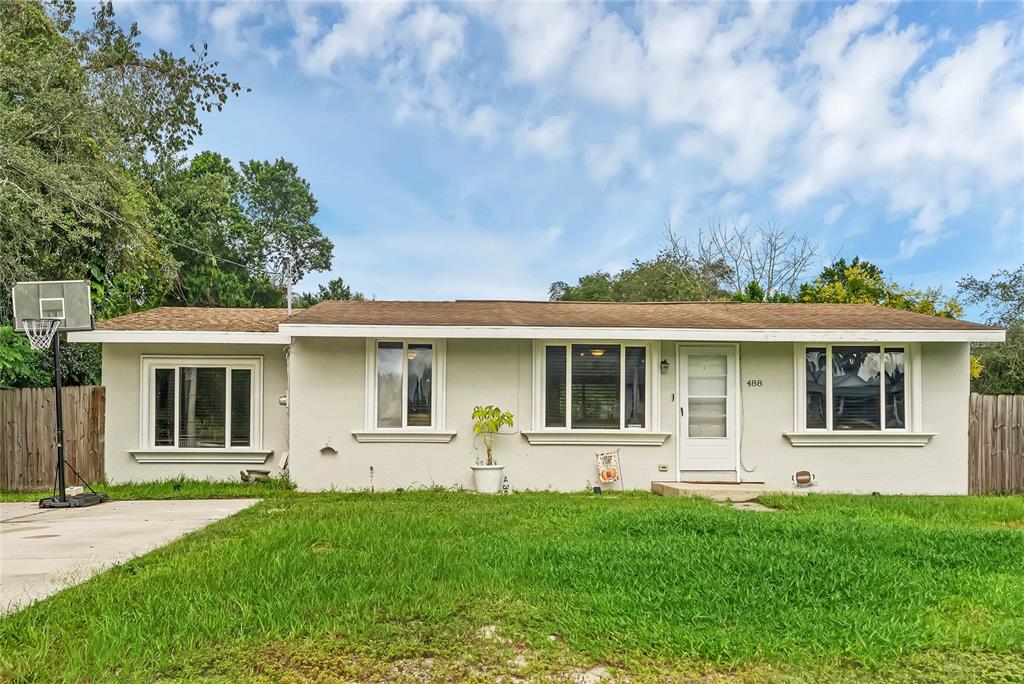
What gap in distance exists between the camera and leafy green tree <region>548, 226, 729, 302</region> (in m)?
27.1

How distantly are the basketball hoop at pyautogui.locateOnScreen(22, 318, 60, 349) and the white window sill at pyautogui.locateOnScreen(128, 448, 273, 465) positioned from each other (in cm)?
242

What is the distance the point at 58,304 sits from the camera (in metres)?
8.75

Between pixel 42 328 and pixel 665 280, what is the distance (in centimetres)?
2477

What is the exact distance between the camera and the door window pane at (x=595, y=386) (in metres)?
9.95

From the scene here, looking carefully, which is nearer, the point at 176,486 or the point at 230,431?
the point at 176,486

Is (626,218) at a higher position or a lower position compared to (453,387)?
higher

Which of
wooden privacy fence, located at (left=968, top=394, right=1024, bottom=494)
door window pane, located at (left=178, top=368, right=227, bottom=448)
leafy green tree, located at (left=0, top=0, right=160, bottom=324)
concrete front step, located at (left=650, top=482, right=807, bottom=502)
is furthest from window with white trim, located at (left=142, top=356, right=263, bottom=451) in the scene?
wooden privacy fence, located at (left=968, top=394, right=1024, bottom=494)

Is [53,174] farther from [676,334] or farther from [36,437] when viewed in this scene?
[676,334]

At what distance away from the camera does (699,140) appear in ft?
66.3

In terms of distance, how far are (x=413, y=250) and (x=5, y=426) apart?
18.7 m

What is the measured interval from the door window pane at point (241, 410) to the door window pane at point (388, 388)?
2.50 m

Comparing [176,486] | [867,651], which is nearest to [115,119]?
[176,486]

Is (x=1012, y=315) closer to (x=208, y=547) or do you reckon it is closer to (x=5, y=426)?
(x=208, y=547)

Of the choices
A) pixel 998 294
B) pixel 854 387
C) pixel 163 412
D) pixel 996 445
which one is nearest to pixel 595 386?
pixel 854 387
